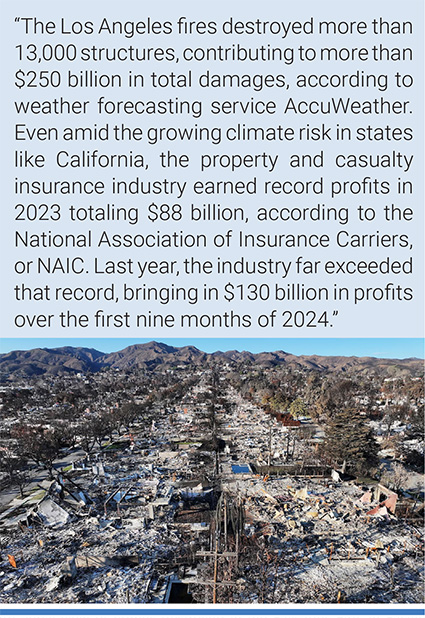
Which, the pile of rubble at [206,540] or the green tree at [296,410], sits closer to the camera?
the pile of rubble at [206,540]

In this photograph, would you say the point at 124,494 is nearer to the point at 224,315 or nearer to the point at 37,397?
the point at 224,315

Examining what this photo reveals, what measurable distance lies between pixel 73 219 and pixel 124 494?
27.8ft

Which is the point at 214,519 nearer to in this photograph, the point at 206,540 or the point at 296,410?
the point at 206,540

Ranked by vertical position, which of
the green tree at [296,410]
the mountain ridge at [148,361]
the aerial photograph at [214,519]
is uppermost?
the aerial photograph at [214,519]

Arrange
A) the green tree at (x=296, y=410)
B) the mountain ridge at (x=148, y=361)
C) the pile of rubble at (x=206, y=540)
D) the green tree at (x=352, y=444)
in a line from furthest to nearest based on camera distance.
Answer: the mountain ridge at (x=148, y=361), the green tree at (x=296, y=410), the green tree at (x=352, y=444), the pile of rubble at (x=206, y=540)

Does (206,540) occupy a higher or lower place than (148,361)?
higher

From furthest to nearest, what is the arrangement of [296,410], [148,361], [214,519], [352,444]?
[148,361] → [296,410] → [352,444] → [214,519]

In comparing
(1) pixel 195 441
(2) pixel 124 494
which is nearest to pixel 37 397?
(1) pixel 195 441

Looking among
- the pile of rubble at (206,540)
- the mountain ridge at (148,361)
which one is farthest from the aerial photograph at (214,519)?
the mountain ridge at (148,361)

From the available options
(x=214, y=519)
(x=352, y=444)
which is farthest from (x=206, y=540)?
(x=352, y=444)

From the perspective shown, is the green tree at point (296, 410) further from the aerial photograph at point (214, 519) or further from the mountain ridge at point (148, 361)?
the mountain ridge at point (148, 361)

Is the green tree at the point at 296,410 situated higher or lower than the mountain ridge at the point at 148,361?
higher

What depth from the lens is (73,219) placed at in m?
4.42
